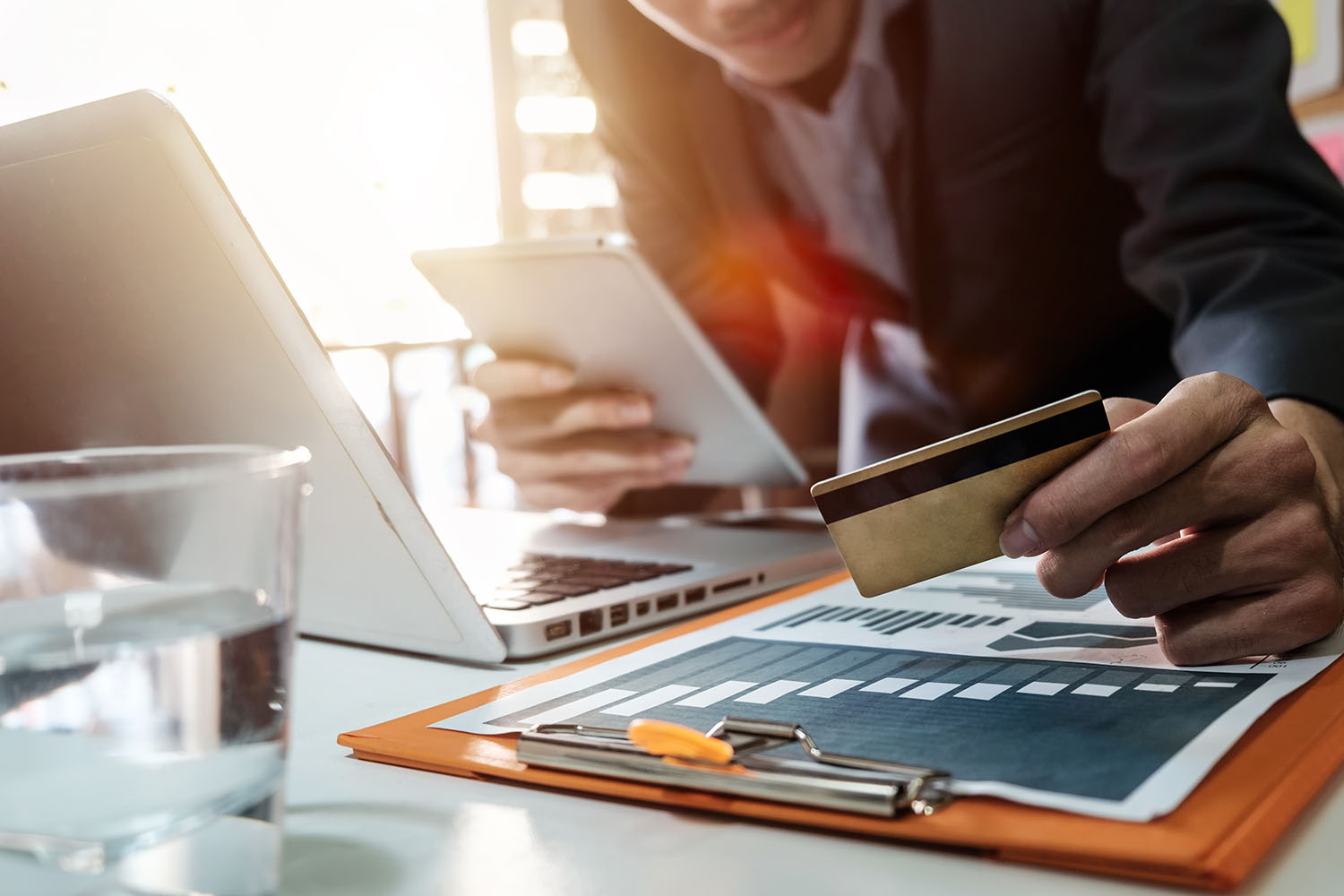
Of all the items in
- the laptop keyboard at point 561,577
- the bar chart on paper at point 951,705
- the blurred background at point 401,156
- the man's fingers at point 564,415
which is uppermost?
the blurred background at point 401,156

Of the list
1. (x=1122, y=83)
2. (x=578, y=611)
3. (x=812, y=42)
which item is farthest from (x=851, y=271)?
(x=578, y=611)

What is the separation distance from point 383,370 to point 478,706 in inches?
129

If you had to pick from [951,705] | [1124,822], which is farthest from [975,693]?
[1124,822]

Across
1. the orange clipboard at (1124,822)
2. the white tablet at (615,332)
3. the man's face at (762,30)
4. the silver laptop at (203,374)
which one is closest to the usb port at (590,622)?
the silver laptop at (203,374)

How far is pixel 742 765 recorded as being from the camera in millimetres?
340

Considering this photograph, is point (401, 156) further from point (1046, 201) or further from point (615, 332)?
point (615, 332)

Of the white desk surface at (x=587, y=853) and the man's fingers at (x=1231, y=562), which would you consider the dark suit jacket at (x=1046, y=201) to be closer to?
the man's fingers at (x=1231, y=562)

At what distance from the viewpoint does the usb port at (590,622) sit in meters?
0.57

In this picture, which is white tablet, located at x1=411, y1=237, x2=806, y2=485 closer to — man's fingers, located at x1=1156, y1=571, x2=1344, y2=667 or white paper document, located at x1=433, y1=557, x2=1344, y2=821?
white paper document, located at x1=433, y1=557, x2=1344, y2=821

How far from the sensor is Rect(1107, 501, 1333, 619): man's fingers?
1.45ft

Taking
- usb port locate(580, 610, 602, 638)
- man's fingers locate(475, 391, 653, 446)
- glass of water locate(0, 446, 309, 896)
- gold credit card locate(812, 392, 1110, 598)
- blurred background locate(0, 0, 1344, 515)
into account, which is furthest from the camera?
blurred background locate(0, 0, 1344, 515)

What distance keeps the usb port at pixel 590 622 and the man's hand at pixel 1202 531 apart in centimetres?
24

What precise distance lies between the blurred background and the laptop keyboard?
226cm

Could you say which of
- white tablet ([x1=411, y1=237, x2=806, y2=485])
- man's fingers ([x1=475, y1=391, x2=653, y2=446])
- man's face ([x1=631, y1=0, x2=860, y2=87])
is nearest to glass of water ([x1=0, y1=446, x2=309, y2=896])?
white tablet ([x1=411, y1=237, x2=806, y2=485])
